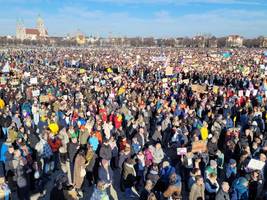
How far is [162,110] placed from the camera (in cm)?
1436

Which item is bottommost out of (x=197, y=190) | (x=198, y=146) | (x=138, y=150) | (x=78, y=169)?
(x=78, y=169)

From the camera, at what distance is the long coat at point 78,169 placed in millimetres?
8938

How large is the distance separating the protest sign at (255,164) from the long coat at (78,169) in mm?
3857

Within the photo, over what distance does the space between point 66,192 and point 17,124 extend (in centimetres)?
687

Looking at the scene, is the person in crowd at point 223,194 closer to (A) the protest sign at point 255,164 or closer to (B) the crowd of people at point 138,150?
(B) the crowd of people at point 138,150

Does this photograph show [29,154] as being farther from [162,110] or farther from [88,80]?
[88,80]

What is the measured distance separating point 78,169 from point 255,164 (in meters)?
4.12

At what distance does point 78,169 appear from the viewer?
29.8 feet

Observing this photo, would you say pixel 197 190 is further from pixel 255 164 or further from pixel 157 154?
pixel 157 154

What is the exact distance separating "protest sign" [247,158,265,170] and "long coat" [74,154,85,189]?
3857 millimetres

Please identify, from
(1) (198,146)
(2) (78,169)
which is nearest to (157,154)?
(1) (198,146)

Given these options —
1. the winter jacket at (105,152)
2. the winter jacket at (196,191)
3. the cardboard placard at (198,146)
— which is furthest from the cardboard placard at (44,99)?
the winter jacket at (196,191)

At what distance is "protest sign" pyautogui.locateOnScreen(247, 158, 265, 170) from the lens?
326 inches

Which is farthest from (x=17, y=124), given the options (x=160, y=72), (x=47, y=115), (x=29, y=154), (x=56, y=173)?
(x=160, y=72)
